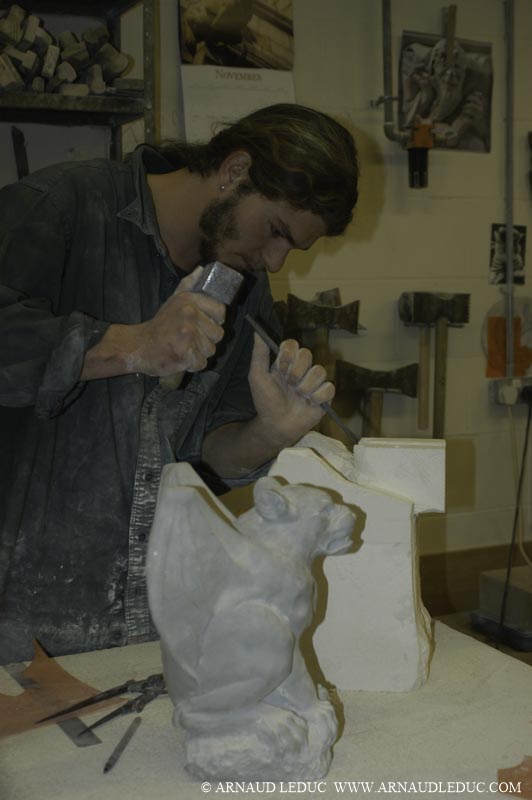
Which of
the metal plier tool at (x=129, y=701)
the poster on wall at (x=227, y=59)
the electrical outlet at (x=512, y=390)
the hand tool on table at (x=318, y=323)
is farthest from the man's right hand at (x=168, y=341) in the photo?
the electrical outlet at (x=512, y=390)

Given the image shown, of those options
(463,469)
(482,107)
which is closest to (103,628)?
(463,469)

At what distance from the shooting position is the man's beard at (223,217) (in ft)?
6.04

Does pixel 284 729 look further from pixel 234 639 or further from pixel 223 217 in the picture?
pixel 223 217

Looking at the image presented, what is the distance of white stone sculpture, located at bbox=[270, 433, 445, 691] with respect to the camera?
1492 millimetres

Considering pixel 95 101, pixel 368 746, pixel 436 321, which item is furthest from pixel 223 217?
pixel 436 321

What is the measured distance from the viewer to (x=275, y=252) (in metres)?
1.89

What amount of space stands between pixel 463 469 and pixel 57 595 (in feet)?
6.84

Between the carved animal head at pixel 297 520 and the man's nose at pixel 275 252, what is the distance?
0.74 meters

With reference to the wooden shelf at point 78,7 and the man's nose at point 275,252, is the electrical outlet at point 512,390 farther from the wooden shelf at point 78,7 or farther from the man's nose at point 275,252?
the wooden shelf at point 78,7

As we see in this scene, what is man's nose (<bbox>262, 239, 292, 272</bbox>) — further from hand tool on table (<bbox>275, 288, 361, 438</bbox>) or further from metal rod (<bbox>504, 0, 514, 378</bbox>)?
metal rod (<bbox>504, 0, 514, 378</bbox>)

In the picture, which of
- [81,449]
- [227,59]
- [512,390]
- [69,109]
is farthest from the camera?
[512,390]

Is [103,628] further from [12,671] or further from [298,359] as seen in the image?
[298,359]

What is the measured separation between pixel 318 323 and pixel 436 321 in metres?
0.51

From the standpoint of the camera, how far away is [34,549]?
1.74 meters
